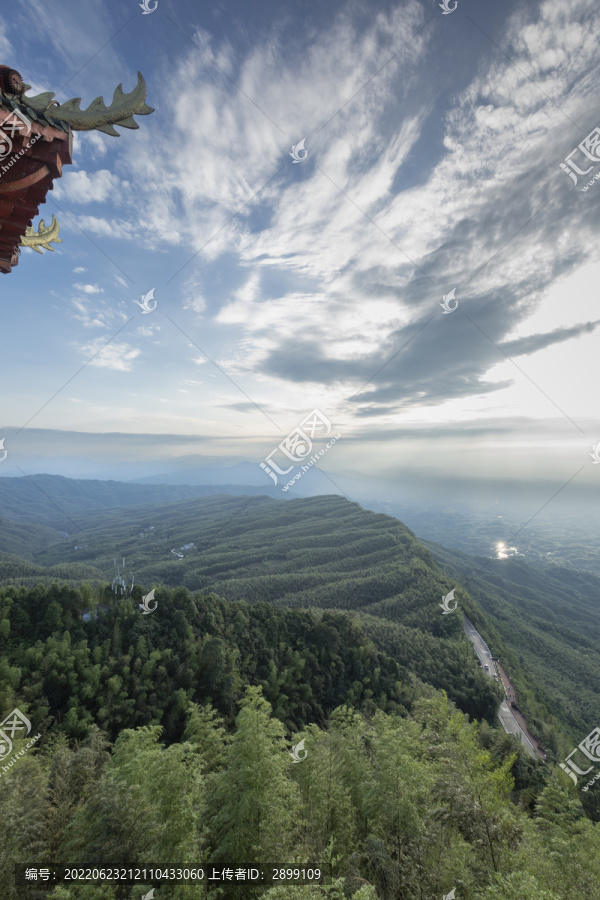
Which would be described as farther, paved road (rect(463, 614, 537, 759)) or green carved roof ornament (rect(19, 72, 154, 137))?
paved road (rect(463, 614, 537, 759))

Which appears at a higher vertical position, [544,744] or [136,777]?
[136,777]

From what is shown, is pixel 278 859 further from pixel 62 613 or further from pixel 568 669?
pixel 568 669

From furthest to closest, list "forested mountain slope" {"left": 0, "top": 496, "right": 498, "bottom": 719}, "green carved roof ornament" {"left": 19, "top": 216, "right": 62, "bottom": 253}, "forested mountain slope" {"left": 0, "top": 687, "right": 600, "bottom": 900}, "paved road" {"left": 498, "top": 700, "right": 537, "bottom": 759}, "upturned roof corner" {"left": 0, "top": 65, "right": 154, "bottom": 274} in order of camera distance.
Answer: "forested mountain slope" {"left": 0, "top": 496, "right": 498, "bottom": 719}
"paved road" {"left": 498, "top": 700, "right": 537, "bottom": 759}
"forested mountain slope" {"left": 0, "top": 687, "right": 600, "bottom": 900}
"green carved roof ornament" {"left": 19, "top": 216, "right": 62, "bottom": 253}
"upturned roof corner" {"left": 0, "top": 65, "right": 154, "bottom": 274}

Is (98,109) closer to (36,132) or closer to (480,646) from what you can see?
(36,132)

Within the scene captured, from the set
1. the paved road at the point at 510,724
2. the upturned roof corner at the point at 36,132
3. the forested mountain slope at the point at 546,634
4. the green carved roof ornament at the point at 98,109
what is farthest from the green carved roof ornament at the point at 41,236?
the forested mountain slope at the point at 546,634

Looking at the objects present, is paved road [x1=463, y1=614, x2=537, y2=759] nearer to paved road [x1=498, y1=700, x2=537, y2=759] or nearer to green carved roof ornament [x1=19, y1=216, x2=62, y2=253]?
paved road [x1=498, y1=700, x2=537, y2=759]

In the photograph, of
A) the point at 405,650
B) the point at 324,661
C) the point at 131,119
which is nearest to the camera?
the point at 131,119

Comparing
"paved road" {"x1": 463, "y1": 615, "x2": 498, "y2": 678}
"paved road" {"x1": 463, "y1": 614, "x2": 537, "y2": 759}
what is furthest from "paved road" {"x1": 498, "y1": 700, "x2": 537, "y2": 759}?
"paved road" {"x1": 463, "y1": 615, "x2": 498, "y2": 678}

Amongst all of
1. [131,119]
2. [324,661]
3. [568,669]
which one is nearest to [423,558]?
[568,669]
